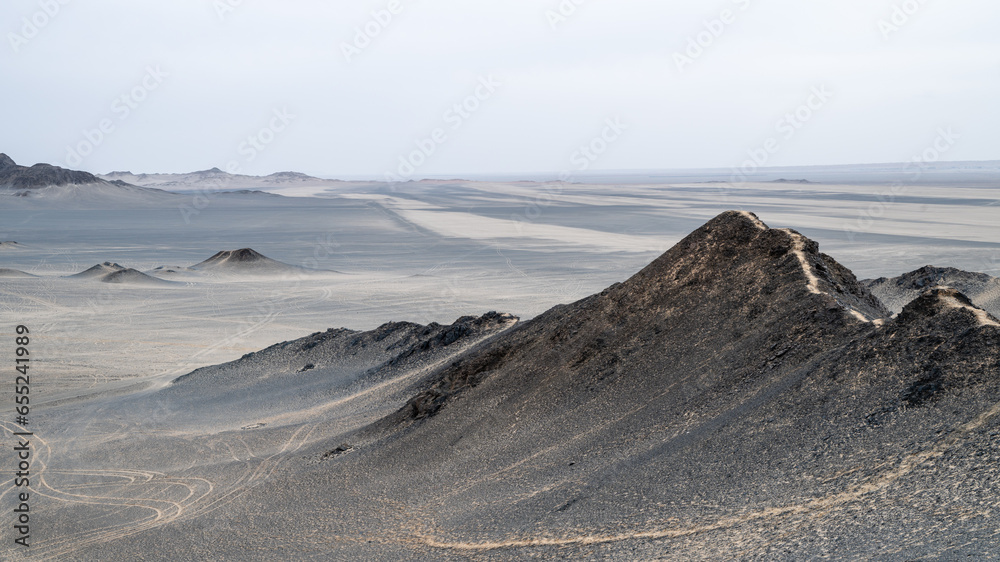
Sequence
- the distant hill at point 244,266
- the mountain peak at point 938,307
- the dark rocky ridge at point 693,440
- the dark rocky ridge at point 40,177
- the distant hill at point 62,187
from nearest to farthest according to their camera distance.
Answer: the dark rocky ridge at point 693,440, the mountain peak at point 938,307, the distant hill at point 244,266, the distant hill at point 62,187, the dark rocky ridge at point 40,177

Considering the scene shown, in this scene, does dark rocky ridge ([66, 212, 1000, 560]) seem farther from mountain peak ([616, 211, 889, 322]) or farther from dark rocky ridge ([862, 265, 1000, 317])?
dark rocky ridge ([862, 265, 1000, 317])

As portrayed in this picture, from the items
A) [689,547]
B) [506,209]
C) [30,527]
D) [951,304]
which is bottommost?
[30,527]

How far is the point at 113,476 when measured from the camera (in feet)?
37.2

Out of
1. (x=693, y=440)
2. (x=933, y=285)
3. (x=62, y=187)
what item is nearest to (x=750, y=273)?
(x=693, y=440)

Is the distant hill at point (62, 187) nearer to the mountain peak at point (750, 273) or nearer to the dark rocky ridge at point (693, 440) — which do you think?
the dark rocky ridge at point (693, 440)

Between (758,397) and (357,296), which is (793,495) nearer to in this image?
(758,397)

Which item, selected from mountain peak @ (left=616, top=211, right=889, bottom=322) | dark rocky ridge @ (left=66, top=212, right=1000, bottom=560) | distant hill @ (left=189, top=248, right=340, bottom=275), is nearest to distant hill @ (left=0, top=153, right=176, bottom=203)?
distant hill @ (left=189, top=248, right=340, bottom=275)

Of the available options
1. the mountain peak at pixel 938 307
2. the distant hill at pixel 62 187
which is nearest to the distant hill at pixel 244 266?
the mountain peak at pixel 938 307

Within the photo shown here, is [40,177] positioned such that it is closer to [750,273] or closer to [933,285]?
[933,285]

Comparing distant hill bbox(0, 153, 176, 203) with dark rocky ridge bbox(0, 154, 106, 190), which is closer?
distant hill bbox(0, 153, 176, 203)

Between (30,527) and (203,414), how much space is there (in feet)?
20.9

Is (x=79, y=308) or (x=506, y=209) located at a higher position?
(x=506, y=209)

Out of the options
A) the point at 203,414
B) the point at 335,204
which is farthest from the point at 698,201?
the point at 203,414

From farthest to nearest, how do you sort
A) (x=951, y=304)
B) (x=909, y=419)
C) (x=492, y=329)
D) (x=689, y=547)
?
1. (x=492, y=329)
2. (x=951, y=304)
3. (x=909, y=419)
4. (x=689, y=547)
